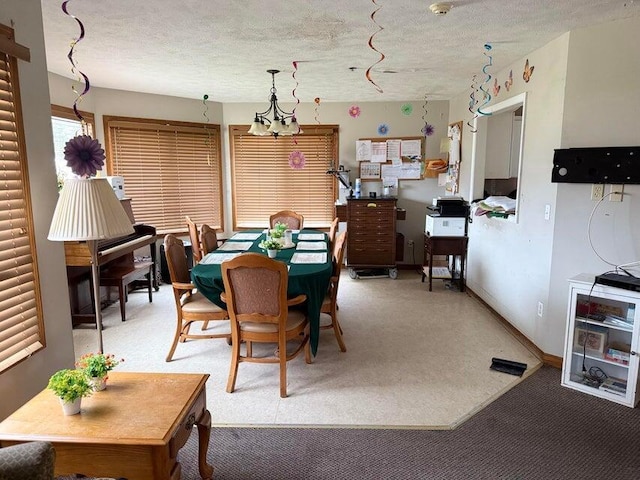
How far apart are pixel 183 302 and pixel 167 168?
8.97 feet

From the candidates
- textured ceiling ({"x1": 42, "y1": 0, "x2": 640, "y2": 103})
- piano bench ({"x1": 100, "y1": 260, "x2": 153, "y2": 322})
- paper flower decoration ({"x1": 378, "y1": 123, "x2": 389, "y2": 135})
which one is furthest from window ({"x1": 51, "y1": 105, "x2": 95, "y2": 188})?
paper flower decoration ({"x1": 378, "y1": 123, "x2": 389, "y2": 135})

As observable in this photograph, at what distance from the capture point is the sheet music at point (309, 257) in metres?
3.17

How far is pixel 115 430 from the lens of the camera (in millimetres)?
1372

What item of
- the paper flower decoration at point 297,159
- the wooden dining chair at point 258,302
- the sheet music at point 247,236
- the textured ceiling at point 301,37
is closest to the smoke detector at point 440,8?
the textured ceiling at point 301,37

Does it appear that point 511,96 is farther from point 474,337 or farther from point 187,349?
point 187,349

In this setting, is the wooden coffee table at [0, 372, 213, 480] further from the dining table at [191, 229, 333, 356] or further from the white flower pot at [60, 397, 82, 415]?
the dining table at [191, 229, 333, 356]

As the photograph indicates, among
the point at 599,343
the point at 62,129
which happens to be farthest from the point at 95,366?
the point at 62,129

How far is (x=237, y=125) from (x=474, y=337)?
A: 4196 millimetres

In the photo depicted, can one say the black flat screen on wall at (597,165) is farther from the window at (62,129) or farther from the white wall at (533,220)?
the window at (62,129)

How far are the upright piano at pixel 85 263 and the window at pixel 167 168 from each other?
101 cm

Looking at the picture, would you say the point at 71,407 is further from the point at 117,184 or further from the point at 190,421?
the point at 117,184

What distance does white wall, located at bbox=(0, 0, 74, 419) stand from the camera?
1.75 meters

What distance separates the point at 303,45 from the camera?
3068 mm

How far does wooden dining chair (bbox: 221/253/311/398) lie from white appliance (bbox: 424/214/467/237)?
2636 millimetres
